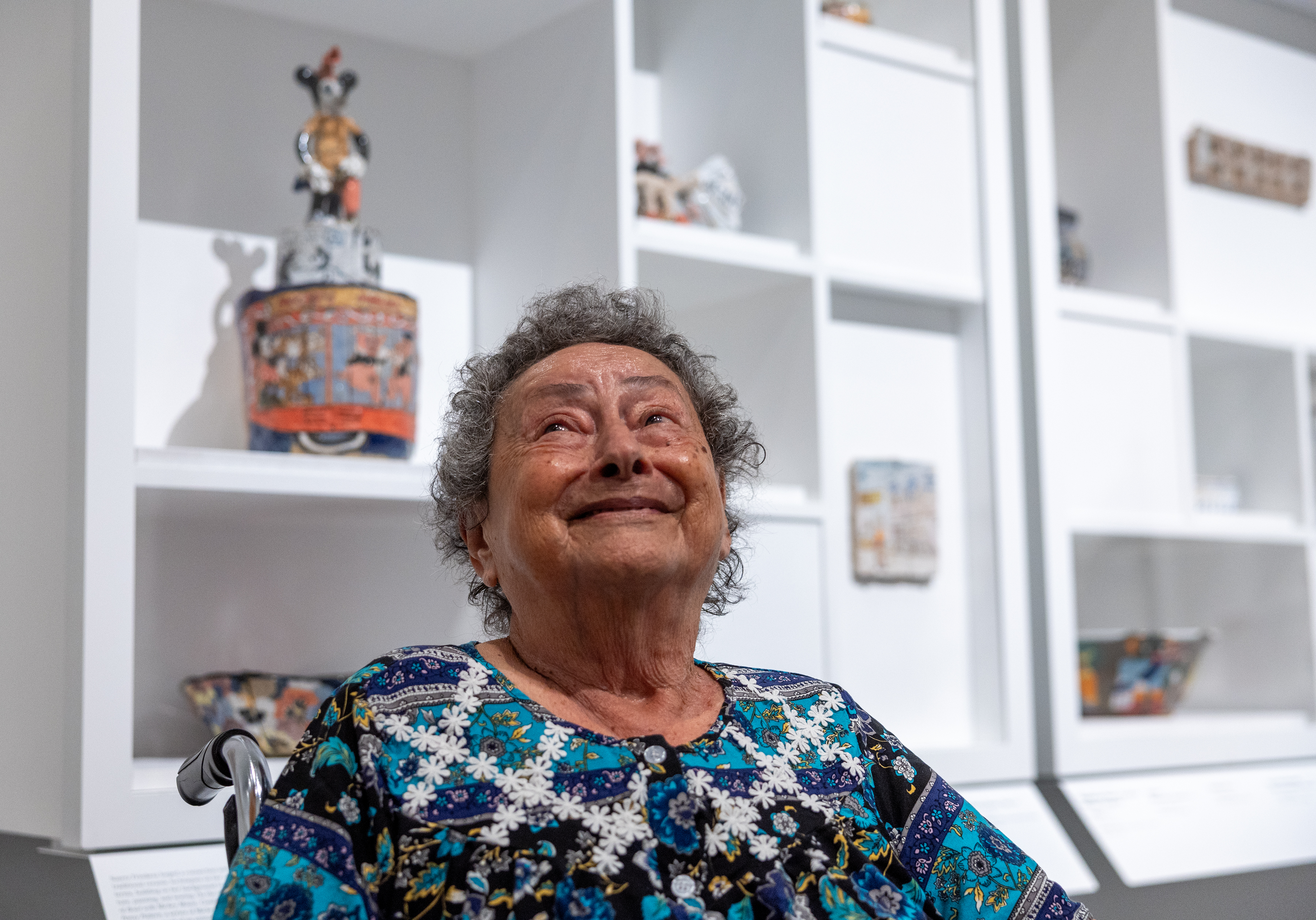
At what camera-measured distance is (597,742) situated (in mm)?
1159

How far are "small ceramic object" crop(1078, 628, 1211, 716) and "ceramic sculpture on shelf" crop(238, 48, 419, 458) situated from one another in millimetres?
1491

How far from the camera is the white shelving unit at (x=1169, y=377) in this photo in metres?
2.52

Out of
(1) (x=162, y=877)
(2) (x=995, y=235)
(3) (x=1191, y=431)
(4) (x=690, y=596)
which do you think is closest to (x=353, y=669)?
(1) (x=162, y=877)

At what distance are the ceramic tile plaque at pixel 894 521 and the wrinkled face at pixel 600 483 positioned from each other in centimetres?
96

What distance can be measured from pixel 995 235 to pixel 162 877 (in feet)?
5.85

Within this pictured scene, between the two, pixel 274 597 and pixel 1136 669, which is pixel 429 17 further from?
pixel 1136 669

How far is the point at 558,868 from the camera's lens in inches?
41.8

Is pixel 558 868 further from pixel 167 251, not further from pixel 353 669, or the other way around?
pixel 167 251

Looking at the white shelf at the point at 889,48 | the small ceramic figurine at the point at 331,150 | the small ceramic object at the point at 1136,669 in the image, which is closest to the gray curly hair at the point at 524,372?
the small ceramic figurine at the point at 331,150

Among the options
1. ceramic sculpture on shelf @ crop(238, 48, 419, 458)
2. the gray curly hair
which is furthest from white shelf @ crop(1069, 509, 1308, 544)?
ceramic sculpture on shelf @ crop(238, 48, 419, 458)

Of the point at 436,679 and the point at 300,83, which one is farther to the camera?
the point at 300,83

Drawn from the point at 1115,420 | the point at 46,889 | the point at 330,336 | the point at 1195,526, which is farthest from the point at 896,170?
the point at 46,889

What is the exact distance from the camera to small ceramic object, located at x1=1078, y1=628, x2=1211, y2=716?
265cm

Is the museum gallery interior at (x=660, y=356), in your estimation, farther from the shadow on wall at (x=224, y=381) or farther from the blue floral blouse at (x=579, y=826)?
the blue floral blouse at (x=579, y=826)
